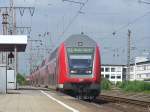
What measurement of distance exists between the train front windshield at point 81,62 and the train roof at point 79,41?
2.12ft

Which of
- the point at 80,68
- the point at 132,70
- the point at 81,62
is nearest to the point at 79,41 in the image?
the point at 81,62

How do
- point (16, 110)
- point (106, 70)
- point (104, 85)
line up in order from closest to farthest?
point (16, 110) < point (104, 85) < point (106, 70)

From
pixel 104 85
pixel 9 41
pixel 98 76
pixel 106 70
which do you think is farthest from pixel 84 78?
pixel 106 70

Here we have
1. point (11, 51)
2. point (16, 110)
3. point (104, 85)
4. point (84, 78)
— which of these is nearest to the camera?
point (16, 110)

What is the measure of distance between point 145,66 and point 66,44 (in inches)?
4171

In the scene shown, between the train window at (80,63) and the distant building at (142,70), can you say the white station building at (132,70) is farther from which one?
the train window at (80,63)

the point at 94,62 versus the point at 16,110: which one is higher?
the point at 94,62

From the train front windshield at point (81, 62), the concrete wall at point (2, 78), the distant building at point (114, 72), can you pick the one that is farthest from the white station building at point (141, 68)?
the train front windshield at point (81, 62)

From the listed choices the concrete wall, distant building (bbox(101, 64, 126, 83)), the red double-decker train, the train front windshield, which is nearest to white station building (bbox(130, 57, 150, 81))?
distant building (bbox(101, 64, 126, 83))

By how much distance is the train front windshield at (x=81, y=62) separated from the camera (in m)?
31.4

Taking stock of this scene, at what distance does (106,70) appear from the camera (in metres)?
159

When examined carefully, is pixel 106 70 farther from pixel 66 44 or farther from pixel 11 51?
pixel 66 44

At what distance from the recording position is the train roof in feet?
107

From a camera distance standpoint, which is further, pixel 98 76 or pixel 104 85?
pixel 104 85
